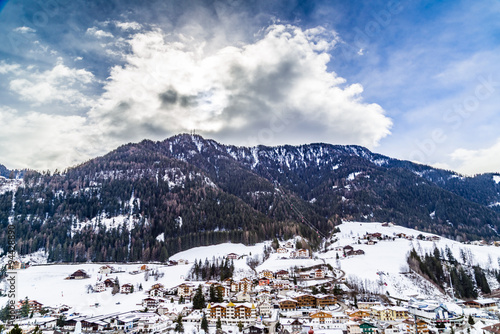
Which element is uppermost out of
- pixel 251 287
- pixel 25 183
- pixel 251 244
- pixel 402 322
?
pixel 25 183

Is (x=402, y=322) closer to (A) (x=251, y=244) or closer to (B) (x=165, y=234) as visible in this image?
(A) (x=251, y=244)

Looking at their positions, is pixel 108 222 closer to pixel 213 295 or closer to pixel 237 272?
pixel 237 272

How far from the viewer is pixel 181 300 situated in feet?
172

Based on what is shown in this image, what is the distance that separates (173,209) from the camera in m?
113

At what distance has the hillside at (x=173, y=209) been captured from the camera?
306ft

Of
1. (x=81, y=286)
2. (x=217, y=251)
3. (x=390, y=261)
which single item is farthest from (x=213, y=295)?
(x=390, y=261)

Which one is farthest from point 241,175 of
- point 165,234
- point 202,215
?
point 165,234

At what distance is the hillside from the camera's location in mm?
93375

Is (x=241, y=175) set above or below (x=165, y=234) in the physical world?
above

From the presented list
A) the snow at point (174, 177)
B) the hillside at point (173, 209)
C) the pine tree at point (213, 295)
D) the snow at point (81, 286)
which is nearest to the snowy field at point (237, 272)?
the snow at point (81, 286)

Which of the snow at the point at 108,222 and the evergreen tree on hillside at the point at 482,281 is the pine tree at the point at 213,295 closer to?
the evergreen tree on hillside at the point at 482,281

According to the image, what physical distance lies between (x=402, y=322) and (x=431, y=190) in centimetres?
15259

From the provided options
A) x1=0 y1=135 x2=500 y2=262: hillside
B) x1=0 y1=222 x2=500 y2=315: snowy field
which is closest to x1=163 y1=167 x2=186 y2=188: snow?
x1=0 y1=135 x2=500 y2=262: hillside

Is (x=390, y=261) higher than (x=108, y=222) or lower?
lower
